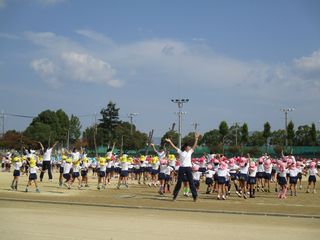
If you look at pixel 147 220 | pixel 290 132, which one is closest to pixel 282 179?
pixel 147 220

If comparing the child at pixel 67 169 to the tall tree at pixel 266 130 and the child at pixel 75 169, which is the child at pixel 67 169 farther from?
the tall tree at pixel 266 130

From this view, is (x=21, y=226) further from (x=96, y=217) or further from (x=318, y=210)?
(x=318, y=210)

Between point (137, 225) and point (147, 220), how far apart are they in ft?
3.12

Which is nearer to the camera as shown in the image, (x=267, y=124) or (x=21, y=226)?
(x=21, y=226)

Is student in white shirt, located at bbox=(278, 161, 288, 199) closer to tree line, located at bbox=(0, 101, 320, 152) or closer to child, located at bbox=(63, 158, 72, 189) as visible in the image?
child, located at bbox=(63, 158, 72, 189)

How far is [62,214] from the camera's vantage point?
41.4ft

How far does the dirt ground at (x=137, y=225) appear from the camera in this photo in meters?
9.53

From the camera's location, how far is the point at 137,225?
10867 mm

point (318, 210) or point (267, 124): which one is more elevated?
point (267, 124)

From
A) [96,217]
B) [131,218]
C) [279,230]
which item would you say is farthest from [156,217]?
[279,230]

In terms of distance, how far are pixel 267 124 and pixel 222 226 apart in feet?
233

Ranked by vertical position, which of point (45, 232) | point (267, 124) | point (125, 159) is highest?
point (267, 124)

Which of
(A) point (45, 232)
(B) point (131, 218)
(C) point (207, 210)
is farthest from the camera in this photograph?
(C) point (207, 210)

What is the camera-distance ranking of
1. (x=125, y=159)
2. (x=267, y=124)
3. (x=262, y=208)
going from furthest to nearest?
(x=267, y=124) → (x=125, y=159) → (x=262, y=208)
